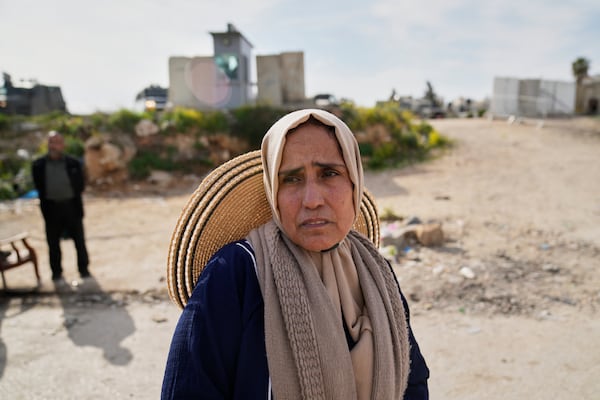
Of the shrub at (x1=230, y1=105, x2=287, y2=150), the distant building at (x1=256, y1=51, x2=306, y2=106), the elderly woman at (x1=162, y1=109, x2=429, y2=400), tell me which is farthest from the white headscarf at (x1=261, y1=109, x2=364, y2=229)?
the distant building at (x1=256, y1=51, x2=306, y2=106)

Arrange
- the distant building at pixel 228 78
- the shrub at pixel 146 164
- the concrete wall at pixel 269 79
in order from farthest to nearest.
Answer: the distant building at pixel 228 78 < the concrete wall at pixel 269 79 < the shrub at pixel 146 164

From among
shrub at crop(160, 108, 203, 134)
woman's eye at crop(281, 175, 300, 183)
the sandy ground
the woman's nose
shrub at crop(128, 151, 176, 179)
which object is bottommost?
the sandy ground

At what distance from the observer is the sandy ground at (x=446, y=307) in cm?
289

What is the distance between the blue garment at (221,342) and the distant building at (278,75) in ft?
46.3

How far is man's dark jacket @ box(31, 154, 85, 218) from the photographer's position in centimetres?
472

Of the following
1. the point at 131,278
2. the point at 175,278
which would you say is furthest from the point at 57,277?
the point at 175,278

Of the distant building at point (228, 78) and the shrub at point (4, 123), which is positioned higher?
the distant building at point (228, 78)

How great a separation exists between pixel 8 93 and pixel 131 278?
16.6 m

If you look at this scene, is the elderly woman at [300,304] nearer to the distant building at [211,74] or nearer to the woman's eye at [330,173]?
the woman's eye at [330,173]

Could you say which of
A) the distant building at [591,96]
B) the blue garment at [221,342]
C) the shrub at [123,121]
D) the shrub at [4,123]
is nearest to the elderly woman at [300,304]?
the blue garment at [221,342]

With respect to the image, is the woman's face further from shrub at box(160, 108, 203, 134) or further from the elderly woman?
shrub at box(160, 108, 203, 134)

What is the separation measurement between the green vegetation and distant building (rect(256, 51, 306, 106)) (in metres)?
1.07

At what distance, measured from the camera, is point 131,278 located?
16.0 ft

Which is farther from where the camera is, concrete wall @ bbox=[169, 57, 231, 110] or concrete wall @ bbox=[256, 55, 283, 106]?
concrete wall @ bbox=[169, 57, 231, 110]
